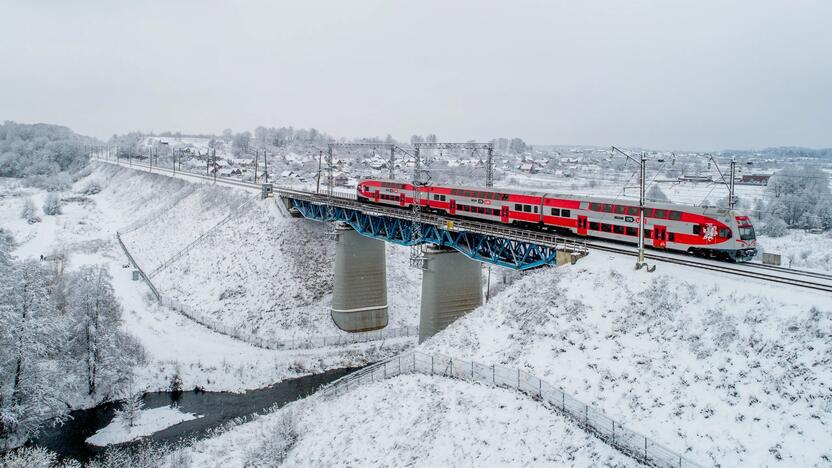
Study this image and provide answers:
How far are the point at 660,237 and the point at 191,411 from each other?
37.2 meters

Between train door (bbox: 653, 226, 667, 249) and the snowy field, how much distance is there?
28786 millimetres

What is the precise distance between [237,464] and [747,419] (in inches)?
953

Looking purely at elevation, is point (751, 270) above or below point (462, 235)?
below

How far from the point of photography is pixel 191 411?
4253 cm

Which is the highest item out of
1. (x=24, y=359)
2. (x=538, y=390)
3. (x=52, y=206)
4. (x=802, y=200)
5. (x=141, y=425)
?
(x=802, y=200)

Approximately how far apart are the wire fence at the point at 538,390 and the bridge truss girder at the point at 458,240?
1114 centimetres

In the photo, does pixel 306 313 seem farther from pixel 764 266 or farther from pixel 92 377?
pixel 764 266

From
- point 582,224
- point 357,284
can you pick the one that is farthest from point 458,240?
point 357,284

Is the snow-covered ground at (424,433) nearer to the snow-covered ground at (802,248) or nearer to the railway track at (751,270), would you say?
the railway track at (751,270)

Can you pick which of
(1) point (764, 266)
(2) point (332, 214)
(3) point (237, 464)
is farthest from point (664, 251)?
(2) point (332, 214)

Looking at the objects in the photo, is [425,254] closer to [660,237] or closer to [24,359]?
[660,237]

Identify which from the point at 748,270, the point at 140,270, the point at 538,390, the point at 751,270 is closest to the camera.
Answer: the point at 538,390

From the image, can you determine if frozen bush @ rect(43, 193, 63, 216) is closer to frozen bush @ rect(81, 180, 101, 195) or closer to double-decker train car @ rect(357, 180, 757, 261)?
frozen bush @ rect(81, 180, 101, 195)

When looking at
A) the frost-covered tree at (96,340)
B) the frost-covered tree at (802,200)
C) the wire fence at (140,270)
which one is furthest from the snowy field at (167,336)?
the frost-covered tree at (802,200)
